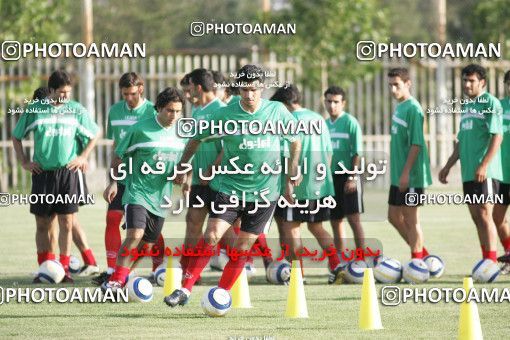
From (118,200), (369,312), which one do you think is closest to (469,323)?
(369,312)

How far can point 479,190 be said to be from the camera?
13.3 meters

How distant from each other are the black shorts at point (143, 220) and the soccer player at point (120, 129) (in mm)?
440

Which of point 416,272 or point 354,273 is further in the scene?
point 354,273

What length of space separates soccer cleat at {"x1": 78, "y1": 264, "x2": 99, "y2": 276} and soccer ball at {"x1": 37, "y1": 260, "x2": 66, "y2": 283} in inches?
40.1

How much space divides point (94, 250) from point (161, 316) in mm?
6410

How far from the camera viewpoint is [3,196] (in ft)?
44.0

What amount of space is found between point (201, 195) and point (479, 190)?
115 inches

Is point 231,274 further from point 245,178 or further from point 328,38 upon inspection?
point 328,38

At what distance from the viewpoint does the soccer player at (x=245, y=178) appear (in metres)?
10.5

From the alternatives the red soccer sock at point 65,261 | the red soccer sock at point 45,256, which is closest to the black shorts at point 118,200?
the red soccer sock at point 65,261

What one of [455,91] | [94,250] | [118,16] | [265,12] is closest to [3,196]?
[94,250]

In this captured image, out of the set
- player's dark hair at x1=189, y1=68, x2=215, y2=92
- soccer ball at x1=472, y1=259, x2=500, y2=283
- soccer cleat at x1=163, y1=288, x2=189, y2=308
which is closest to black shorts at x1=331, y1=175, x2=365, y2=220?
soccer ball at x1=472, y1=259, x2=500, y2=283

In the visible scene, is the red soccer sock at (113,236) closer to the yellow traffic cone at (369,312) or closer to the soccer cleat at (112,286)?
the soccer cleat at (112,286)

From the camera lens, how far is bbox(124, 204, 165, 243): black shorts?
457 inches
